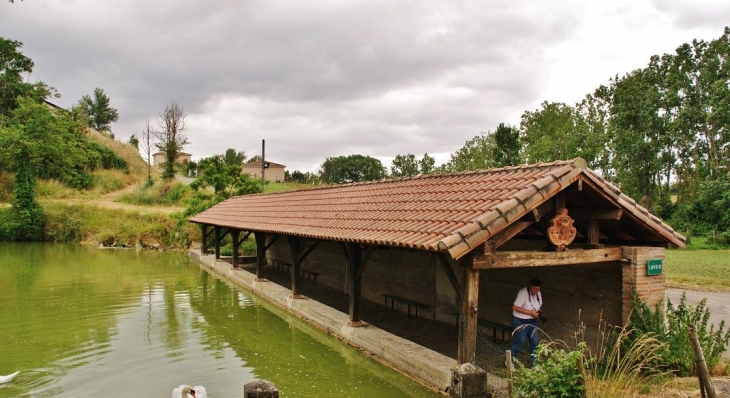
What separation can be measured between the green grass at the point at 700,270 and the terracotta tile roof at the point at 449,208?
9.26 m

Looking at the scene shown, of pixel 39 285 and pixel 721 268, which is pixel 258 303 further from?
pixel 721 268

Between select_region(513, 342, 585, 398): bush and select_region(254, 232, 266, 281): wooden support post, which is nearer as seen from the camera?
select_region(513, 342, 585, 398): bush

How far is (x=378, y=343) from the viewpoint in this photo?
8.21 metres

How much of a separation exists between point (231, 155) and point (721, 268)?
136 ft

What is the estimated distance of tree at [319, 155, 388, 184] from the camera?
87688 mm

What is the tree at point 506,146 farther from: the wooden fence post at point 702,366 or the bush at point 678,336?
the wooden fence post at point 702,366

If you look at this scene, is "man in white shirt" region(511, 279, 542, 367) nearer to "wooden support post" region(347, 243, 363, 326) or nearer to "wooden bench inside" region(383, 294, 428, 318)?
"wooden support post" region(347, 243, 363, 326)

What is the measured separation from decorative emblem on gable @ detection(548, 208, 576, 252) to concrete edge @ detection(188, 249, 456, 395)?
2.16 metres

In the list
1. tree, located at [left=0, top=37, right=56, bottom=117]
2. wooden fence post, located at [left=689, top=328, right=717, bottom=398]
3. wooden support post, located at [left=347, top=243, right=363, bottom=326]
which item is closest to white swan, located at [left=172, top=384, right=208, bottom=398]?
wooden support post, located at [left=347, top=243, right=363, bottom=326]

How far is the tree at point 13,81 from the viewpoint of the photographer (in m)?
42.9

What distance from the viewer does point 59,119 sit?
39.1 m

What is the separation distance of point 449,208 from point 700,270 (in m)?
15.2

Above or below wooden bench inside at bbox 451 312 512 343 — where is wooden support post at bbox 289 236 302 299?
above

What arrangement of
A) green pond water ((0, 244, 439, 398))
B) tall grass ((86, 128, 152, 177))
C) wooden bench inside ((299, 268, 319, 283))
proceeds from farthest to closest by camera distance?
1. tall grass ((86, 128, 152, 177))
2. wooden bench inside ((299, 268, 319, 283))
3. green pond water ((0, 244, 439, 398))
